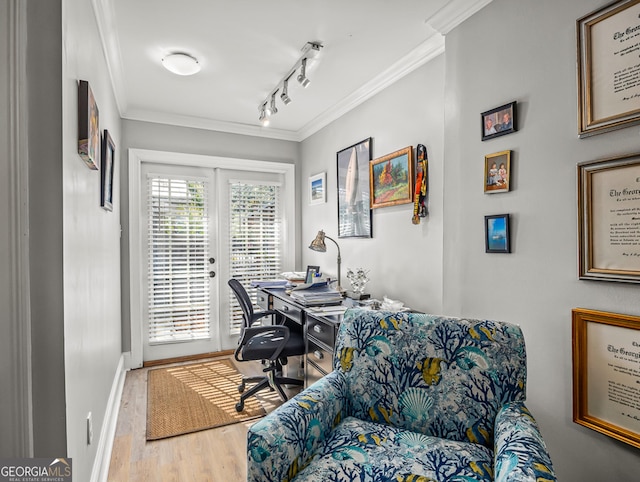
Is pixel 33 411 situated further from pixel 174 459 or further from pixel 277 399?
pixel 277 399

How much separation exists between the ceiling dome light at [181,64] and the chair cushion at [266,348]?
202cm

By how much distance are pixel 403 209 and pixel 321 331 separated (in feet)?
3.52

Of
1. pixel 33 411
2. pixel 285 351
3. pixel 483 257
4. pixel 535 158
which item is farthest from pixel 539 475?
pixel 285 351

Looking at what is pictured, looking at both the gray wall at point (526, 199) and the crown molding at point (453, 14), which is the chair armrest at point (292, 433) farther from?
the crown molding at point (453, 14)

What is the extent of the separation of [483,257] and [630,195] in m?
0.70

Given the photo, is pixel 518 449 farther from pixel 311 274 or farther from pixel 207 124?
pixel 207 124

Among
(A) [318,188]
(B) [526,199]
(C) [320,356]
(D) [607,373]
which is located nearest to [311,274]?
(A) [318,188]

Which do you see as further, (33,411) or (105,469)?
(105,469)

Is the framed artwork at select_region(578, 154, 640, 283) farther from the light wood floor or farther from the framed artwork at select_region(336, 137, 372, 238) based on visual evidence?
the light wood floor

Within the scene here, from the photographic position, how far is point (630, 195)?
1.28 metres

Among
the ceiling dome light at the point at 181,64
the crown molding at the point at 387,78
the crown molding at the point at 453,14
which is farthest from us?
the ceiling dome light at the point at 181,64

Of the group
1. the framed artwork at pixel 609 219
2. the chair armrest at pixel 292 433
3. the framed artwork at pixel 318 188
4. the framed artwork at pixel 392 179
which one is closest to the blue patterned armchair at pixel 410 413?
the chair armrest at pixel 292 433

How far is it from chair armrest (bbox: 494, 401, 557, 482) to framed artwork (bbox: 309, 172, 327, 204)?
2814 millimetres

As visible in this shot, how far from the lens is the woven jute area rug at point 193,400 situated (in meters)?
2.58
